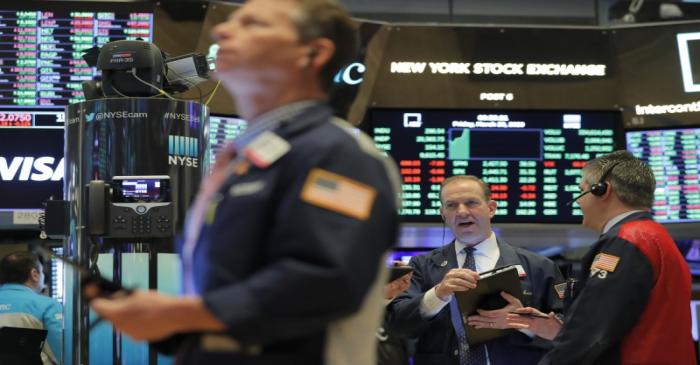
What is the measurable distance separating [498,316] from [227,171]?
251 cm

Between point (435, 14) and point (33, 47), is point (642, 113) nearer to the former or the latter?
point (435, 14)

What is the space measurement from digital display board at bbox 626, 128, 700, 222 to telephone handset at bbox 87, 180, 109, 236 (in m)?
4.00

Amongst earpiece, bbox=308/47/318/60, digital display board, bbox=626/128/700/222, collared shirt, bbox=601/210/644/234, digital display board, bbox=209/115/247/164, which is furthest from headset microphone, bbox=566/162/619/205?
digital display board, bbox=626/128/700/222

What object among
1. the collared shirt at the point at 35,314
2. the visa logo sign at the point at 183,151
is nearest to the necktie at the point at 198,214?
the visa logo sign at the point at 183,151

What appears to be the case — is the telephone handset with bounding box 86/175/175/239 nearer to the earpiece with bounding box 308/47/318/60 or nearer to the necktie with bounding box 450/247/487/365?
the necktie with bounding box 450/247/487/365

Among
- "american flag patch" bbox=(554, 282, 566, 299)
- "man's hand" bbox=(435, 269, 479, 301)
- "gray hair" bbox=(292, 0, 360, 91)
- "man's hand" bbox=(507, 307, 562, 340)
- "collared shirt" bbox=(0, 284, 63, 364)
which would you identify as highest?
"gray hair" bbox=(292, 0, 360, 91)

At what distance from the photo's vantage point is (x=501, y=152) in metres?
6.94

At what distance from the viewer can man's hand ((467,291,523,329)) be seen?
4.07 m

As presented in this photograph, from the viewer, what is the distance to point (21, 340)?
5840 millimetres

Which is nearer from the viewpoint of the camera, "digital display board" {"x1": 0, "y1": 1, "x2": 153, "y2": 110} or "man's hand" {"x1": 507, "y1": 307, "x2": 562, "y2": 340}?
"man's hand" {"x1": 507, "y1": 307, "x2": 562, "y2": 340}

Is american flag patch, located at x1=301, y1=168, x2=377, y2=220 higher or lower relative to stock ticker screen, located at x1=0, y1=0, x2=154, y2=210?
lower

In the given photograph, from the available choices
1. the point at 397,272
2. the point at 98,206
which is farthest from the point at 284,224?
the point at 98,206

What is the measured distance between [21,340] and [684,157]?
4.54 m

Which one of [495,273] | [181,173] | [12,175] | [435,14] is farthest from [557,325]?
[435,14]
